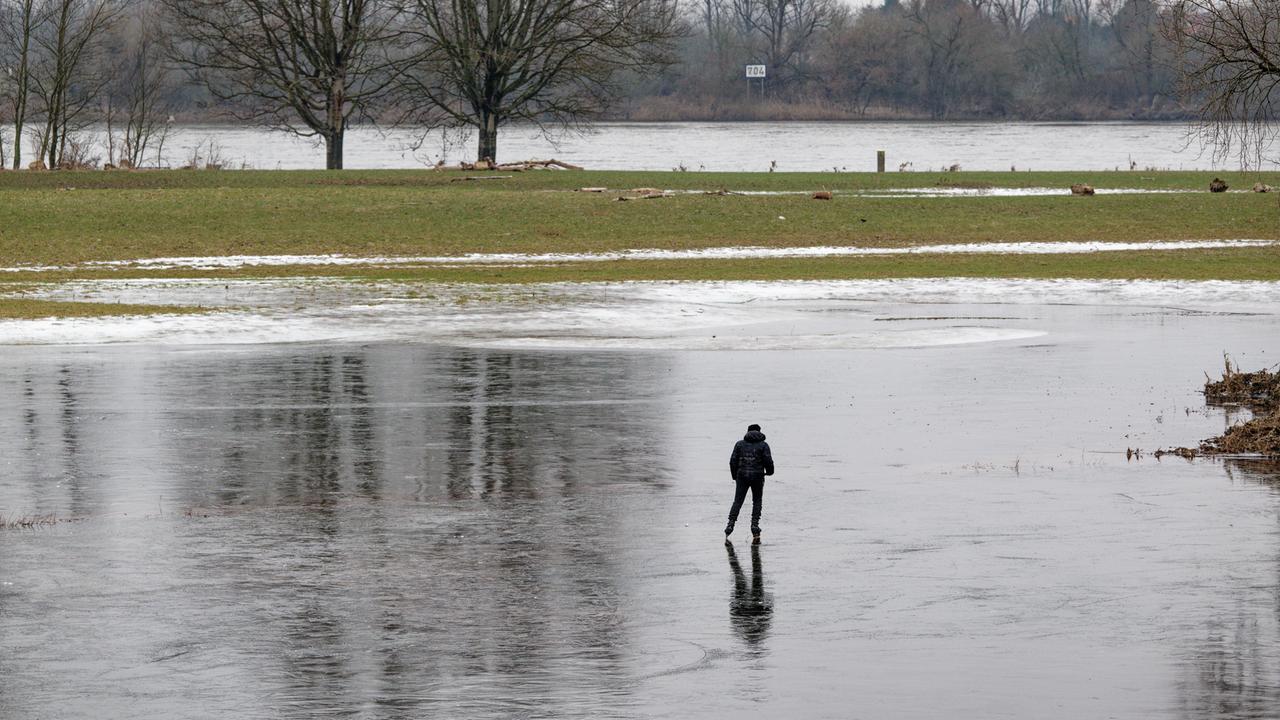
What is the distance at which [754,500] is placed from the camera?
12492mm

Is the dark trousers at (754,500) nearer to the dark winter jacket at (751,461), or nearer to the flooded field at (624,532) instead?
the dark winter jacket at (751,461)

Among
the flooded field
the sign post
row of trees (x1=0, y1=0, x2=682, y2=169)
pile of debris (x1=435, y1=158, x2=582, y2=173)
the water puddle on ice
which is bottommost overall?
the flooded field

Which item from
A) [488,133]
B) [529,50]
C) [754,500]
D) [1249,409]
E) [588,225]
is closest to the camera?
[754,500]

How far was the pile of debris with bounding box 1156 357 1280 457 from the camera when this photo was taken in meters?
15.9

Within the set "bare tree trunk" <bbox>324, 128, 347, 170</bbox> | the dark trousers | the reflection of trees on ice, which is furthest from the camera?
"bare tree trunk" <bbox>324, 128, 347, 170</bbox>

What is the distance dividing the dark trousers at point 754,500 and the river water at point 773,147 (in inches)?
1914

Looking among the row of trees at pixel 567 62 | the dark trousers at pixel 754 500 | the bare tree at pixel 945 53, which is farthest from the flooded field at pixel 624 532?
the bare tree at pixel 945 53

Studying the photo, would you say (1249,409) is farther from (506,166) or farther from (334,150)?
(334,150)

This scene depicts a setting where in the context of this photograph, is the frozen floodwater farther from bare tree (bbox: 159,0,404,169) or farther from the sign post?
the sign post

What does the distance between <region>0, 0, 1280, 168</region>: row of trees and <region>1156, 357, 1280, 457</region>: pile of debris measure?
3248 millimetres

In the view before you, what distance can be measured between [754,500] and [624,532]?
3.04ft

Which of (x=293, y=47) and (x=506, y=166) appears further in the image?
(x=293, y=47)

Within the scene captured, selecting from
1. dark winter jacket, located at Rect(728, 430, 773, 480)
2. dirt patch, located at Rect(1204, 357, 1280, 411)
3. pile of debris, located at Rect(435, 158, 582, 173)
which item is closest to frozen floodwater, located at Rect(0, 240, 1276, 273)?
pile of debris, located at Rect(435, 158, 582, 173)

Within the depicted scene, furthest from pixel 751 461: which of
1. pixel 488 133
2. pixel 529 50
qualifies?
pixel 488 133
